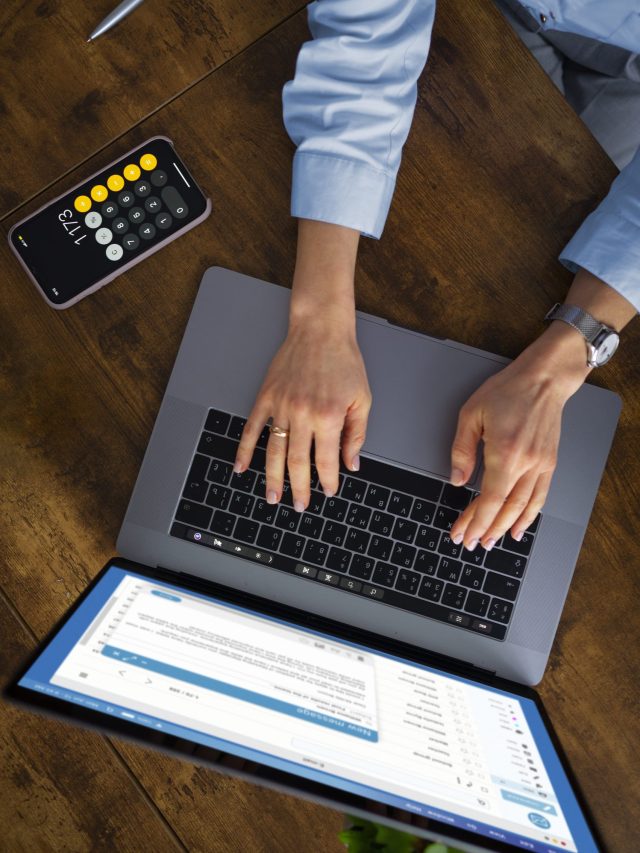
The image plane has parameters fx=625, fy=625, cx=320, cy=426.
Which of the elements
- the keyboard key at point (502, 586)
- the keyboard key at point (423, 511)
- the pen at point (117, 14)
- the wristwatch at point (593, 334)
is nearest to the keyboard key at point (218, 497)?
the keyboard key at point (423, 511)

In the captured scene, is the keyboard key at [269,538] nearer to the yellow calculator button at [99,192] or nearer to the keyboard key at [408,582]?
the keyboard key at [408,582]

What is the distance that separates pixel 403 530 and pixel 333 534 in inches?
3.3

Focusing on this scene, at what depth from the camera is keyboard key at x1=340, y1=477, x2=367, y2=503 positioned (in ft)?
2.46

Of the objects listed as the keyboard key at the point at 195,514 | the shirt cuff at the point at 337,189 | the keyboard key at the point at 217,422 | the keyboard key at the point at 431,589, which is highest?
the shirt cuff at the point at 337,189

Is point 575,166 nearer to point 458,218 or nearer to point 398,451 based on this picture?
point 458,218

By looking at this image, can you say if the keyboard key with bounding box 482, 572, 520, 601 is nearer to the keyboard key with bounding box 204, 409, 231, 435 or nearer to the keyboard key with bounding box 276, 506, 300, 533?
the keyboard key with bounding box 276, 506, 300, 533

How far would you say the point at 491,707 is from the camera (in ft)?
2.14

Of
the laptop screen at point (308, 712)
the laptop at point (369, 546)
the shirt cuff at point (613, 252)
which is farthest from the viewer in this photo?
the shirt cuff at point (613, 252)

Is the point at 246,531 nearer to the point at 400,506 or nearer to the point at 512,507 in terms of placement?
the point at 400,506

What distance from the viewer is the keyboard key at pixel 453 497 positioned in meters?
0.75

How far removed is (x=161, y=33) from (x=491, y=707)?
883mm

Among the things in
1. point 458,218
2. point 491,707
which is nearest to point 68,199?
point 458,218

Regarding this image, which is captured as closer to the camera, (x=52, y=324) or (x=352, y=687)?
(x=352, y=687)

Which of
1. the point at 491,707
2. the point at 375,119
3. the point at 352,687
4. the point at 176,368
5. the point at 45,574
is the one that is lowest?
the point at 491,707
